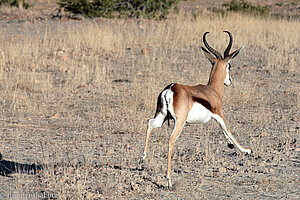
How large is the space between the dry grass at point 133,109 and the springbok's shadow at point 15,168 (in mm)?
150

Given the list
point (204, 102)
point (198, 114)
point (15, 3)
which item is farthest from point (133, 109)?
point (15, 3)

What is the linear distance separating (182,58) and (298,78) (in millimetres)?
3368

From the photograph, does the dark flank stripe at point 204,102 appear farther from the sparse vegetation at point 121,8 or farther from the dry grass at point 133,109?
the sparse vegetation at point 121,8

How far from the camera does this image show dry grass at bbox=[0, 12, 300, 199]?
5289 millimetres

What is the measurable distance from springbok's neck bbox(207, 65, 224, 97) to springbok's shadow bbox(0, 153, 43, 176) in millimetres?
2373

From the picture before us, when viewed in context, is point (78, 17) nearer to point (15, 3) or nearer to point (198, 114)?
point (15, 3)

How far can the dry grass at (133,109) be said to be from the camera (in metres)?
5.29

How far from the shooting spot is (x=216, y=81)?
6.59m

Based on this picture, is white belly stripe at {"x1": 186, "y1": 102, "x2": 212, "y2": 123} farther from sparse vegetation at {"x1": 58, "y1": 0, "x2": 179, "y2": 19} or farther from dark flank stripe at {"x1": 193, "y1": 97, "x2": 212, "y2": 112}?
sparse vegetation at {"x1": 58, "y1": 0, "x2": 179, "y2": 19}

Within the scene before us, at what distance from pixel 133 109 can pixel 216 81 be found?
2.54m

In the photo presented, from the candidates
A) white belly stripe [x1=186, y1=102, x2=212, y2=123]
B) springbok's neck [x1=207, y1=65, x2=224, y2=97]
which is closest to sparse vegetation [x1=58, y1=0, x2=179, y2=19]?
springbok's neck [x1=207, y1=65, x2=224, y2=97]

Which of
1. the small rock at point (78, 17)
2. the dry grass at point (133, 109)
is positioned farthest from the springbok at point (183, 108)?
the small rock at point (78, 17)

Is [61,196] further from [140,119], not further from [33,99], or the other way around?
[33,99]

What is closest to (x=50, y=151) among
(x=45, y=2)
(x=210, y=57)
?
(x=210, y=57)
